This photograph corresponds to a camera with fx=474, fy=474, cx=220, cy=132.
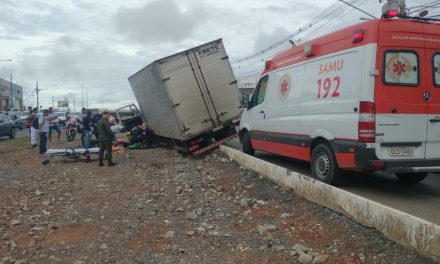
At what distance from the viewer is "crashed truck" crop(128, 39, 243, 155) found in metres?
14.0

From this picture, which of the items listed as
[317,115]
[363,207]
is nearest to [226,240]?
[363,207]

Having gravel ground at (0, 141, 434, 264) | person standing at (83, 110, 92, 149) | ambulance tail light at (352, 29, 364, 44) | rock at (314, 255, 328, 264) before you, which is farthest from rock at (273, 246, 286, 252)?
person standing at (83, 110, 92, 149)

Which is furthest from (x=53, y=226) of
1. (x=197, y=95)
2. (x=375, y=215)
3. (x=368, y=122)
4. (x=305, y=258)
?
(x=197, y=95)

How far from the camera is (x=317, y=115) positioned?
802cm

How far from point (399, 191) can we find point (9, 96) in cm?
9274

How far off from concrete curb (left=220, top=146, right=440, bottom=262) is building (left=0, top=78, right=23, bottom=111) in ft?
239

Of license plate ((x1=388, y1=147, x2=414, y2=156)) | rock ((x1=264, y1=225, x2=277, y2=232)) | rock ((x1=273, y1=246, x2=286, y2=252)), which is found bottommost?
Result: rock ((x1=273, y1=246, x2=286, y2=252))

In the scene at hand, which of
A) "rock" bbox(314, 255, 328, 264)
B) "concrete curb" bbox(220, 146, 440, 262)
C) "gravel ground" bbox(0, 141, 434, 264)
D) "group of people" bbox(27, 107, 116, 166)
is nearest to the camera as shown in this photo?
"concrete curb" bbox(220, 146, 440, 262)

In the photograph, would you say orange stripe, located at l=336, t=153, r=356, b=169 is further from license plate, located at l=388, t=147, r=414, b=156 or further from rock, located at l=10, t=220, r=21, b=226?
rock, located at l=10, t=220, r=21, b=226

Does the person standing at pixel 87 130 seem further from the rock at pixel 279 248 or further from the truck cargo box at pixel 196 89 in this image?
the rock at pixel 279 248

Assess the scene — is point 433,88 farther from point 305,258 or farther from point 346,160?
point 305,258

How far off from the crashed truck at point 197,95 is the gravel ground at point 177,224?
2941mm

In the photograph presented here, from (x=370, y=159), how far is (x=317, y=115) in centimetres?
147

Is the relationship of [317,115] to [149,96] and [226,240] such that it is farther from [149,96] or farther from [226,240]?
[149,96]
